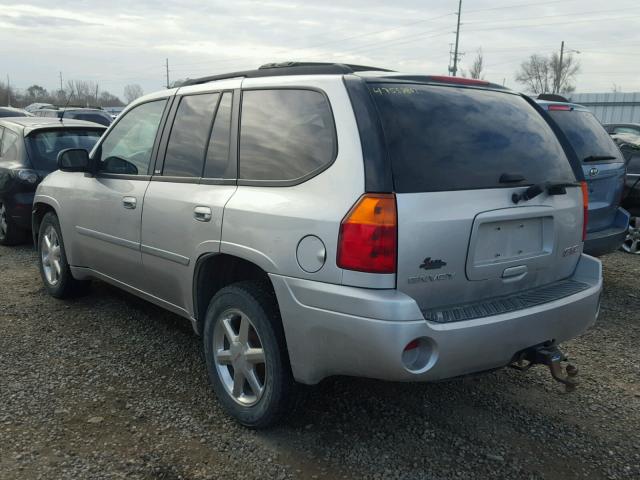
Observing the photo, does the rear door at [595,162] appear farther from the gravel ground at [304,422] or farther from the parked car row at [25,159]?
the parked car row at [25,159]

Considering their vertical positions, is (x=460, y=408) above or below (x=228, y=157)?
below

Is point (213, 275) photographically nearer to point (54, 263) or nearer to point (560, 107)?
point (54, 263)

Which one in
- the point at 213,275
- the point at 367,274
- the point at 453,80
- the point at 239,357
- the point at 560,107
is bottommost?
the point at 239,357

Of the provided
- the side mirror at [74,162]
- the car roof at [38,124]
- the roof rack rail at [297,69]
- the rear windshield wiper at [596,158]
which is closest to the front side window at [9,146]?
the car roof at [38,124]

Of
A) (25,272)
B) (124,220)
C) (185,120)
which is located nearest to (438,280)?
(185,120)

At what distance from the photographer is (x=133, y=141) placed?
13.9 ft

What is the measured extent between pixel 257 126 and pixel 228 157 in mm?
251

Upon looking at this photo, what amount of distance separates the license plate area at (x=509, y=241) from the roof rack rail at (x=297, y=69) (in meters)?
0.97

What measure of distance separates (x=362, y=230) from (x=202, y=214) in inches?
43.4

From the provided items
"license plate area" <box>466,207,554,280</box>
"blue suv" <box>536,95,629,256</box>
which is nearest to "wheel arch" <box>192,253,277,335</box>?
"license plate area" <box>466,207,554,280</box>

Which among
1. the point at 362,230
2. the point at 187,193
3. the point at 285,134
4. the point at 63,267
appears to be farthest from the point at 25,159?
the point at 362,230

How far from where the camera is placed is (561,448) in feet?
9.96

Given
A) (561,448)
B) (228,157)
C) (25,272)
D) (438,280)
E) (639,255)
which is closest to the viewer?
(438,280)

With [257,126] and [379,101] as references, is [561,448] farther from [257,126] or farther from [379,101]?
[257,126]
